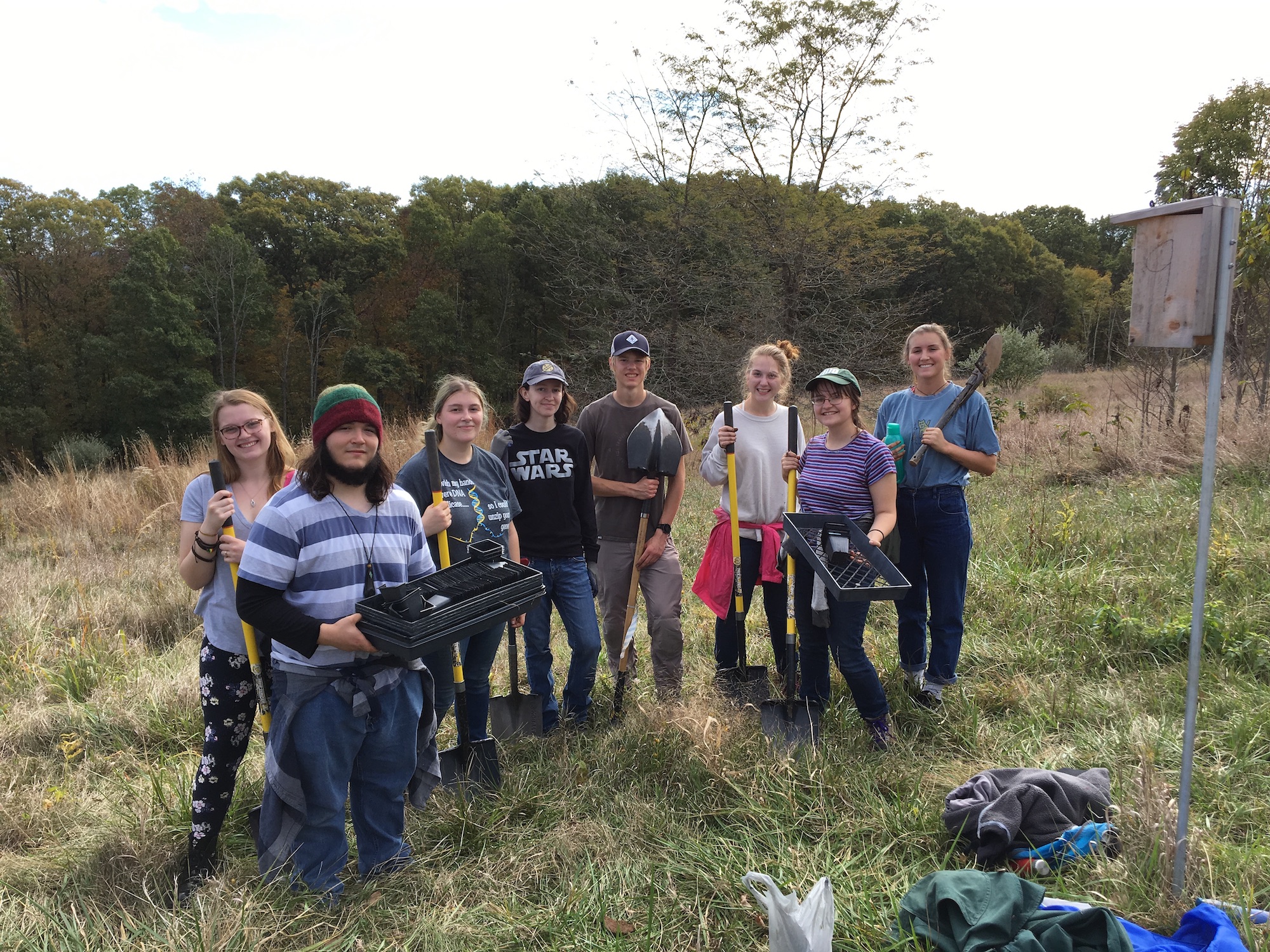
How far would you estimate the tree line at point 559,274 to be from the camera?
15.0 meters

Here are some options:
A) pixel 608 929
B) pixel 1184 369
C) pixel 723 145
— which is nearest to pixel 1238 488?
pixel 1184 369

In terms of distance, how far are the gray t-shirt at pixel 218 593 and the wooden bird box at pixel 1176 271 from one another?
3.31m

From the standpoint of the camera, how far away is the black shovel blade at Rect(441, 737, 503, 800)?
3422mm

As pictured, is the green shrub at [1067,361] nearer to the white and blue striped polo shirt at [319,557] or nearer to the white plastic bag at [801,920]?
the white plastic bag at [801,920]

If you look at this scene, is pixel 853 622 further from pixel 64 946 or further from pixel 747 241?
pixel 747 241

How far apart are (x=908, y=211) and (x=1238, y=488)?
14580 millimetres

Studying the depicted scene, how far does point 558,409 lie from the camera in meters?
3.98

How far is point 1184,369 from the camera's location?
12070 millimetres

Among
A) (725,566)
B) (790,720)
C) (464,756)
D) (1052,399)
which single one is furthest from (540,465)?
(1052,399)

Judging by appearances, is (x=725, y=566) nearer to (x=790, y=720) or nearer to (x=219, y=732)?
(x=790, y=720)

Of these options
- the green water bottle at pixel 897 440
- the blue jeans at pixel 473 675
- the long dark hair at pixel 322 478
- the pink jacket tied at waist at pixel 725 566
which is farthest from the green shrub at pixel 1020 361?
the long dark hair at pixel 322 478

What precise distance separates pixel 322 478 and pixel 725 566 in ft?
7.34

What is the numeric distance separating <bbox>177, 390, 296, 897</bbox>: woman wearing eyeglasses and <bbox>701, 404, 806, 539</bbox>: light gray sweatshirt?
7.24 ft

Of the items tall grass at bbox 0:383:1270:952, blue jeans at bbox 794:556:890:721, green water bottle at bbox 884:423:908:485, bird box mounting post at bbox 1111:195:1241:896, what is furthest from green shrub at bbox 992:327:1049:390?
bird box mounting post at bbox 1111:195:1241:896
